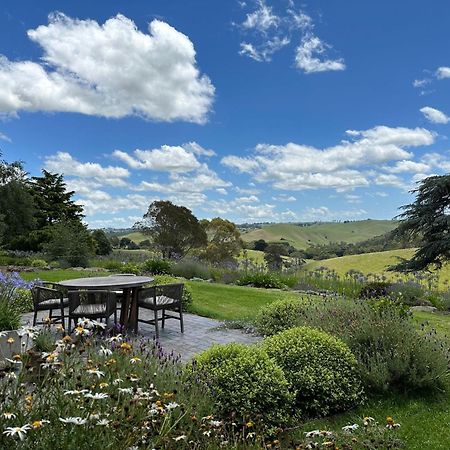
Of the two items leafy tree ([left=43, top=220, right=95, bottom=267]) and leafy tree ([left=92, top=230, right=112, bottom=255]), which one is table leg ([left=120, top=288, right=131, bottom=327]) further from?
leafy tree ([left=92, top=230, right=112, bottom=255])

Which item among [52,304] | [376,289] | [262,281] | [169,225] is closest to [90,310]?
[52,304]

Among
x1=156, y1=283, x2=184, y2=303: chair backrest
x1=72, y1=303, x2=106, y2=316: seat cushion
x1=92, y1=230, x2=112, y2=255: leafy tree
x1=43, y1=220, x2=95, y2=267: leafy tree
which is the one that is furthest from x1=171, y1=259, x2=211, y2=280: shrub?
x1=92, y1=230, x2=112, y2=255: leafy tree

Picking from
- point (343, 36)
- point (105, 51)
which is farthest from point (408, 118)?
point (105, 51)

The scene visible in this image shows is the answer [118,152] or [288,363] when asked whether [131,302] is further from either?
[118,152]

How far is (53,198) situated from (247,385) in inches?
1376

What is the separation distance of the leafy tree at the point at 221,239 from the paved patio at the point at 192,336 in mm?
26438

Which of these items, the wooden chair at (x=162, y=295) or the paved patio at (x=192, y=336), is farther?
the wooden chair at (x=162, y=295)

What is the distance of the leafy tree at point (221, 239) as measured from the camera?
34372mm

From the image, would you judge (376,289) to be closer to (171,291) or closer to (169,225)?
(171,291)

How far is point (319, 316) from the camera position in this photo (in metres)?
5.65

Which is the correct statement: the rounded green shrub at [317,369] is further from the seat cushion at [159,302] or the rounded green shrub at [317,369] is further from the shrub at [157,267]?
the shrub at [157,267]

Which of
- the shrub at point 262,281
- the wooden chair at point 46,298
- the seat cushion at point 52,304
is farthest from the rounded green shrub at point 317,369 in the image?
the shrub at point 262,281

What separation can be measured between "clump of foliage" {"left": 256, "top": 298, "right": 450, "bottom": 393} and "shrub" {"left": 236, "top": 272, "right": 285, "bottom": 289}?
8.85 m

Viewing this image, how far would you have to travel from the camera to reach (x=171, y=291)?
21.2ft
